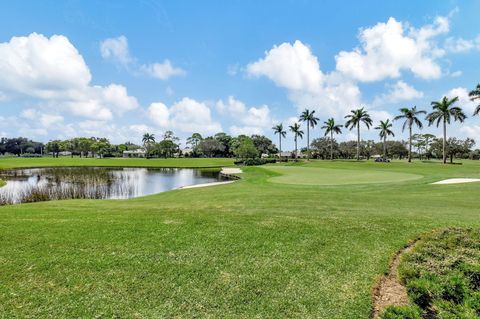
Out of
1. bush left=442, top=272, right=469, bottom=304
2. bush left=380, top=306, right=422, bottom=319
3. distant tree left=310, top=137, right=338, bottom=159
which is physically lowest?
bush left=380, top=306, right=422, bottom=319

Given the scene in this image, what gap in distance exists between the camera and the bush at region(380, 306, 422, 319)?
164 inches

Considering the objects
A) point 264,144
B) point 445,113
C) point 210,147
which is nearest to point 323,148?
point 264,144

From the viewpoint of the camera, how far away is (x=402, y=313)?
167 inches

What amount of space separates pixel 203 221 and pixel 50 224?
3.96 m

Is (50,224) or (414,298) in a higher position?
(50,224)

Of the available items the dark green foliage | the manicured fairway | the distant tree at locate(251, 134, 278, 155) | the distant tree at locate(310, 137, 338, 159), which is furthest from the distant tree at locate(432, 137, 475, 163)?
the dark green foliage

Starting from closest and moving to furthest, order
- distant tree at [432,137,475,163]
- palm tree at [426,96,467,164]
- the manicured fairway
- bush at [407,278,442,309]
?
bush at [407,278,442,309] → the manicured fairway → palm tree at [426,96,467,164] → distant tree at [432,137,475,163]

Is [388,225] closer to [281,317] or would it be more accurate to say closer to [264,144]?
[281,317]

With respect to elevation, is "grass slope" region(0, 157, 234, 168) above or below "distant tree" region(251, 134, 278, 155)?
below

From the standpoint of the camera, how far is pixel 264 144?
133m

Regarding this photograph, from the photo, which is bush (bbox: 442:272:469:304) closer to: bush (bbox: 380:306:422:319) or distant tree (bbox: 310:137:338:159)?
bush (bbox: 380:306:422:319)

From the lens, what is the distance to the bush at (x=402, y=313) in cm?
416

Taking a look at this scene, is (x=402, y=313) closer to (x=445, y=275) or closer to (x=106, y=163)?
(x=445, y=275)

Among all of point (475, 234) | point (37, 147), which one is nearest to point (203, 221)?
point (475, 234)
